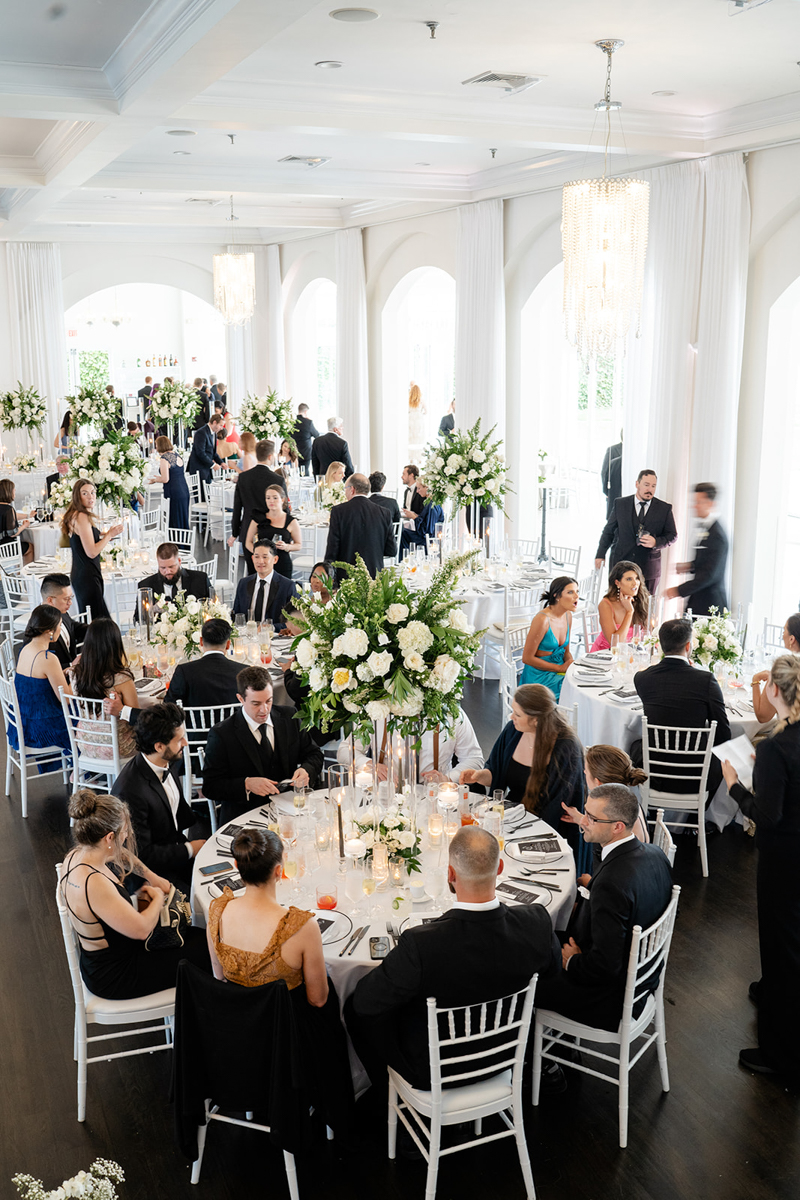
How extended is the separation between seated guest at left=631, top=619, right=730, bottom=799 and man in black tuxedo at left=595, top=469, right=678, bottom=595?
286cm

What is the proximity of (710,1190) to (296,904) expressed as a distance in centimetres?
182

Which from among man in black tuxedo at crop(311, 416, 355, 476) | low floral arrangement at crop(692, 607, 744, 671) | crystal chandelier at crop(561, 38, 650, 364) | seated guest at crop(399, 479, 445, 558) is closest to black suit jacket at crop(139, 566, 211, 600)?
crystal chandelier at crop(561, 38, 650, 364)

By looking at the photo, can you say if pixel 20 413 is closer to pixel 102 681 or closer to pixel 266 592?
pixel 266 592

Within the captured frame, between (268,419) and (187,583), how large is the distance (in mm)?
6302

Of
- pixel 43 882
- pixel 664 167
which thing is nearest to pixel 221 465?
pixel 664 167

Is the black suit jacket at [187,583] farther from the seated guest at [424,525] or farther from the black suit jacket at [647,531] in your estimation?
the seated guest at [424,525]

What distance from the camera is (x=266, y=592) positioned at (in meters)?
7.90

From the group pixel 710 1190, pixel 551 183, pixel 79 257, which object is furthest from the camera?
pixel 79 257

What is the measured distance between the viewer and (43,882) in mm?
6039

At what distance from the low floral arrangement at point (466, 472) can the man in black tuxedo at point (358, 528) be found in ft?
3.02

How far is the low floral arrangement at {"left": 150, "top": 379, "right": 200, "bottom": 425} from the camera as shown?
1653cm

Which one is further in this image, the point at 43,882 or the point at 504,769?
the point at 43,882

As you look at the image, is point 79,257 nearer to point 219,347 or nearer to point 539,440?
point 219,347

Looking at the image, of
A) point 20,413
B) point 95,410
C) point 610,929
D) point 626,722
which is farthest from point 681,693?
point 20,413
